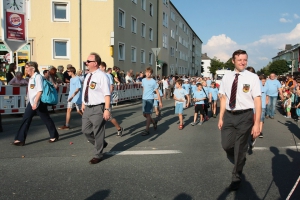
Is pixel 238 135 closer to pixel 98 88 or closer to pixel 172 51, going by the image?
pixel 98 88

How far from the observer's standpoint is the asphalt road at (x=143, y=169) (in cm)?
401

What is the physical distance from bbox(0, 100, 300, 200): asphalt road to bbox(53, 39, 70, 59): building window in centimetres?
1685

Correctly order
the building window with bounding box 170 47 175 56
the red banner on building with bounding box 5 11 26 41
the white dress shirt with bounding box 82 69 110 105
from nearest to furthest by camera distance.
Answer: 1. the white dress shirt with bounding box 82 69 110 105
2. the red banner on building with bounding box 5 11 26 41
3. the building window with bounding box 170 47 175 56

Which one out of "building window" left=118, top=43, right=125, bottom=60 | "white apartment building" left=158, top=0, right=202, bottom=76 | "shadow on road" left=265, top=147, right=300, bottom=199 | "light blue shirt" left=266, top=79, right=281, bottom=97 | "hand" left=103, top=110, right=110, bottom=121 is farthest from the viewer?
"white apartment building" left=158, top=0, right=202, bottom=76

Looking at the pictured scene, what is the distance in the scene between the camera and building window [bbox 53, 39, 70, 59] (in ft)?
78.5

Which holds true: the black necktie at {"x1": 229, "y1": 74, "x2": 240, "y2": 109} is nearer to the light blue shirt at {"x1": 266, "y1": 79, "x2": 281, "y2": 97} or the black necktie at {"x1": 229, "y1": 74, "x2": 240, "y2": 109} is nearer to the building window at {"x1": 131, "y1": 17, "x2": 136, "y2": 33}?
the light blue shirt at {"x1": 266, "y1": 79, "x2": 281, "y2": 97}

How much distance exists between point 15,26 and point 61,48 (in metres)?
12.2

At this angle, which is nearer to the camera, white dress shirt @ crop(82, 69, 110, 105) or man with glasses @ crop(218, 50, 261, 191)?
man with glasses @ crop(218, 50, 261, 191)

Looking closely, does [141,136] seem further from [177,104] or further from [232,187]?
[232,187]

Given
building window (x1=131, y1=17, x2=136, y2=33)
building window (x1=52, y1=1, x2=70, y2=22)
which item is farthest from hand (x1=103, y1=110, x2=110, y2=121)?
building window (x1=131, y1=17, x2=136, y2=33)

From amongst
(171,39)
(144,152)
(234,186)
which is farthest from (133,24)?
(234,186)

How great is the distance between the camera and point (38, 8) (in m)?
23.3

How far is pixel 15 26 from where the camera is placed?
1225cm

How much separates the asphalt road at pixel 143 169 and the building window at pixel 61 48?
55.3 ft
